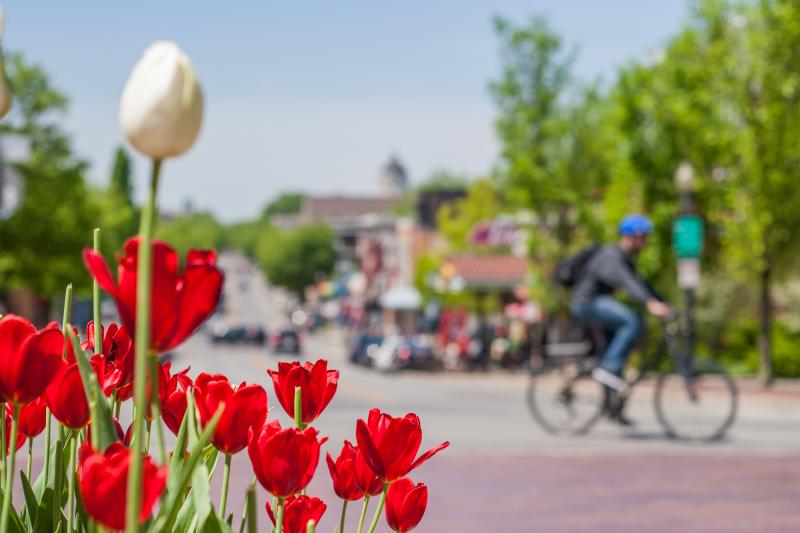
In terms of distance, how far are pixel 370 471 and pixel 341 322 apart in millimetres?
118735

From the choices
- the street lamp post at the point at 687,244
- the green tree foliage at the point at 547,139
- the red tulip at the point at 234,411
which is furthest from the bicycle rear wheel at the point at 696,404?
the green tree foliage at the point at 547,139

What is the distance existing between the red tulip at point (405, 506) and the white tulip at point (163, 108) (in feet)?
2.89

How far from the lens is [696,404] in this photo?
11.6 m

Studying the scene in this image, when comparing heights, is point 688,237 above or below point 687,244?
above

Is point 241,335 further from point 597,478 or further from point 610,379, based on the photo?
point 597,478

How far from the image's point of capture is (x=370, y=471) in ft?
6.32

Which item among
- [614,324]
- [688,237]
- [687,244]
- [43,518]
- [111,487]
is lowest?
[43,518]

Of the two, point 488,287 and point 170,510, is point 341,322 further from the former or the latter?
point 170,510

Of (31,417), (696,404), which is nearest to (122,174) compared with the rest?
(696,404)

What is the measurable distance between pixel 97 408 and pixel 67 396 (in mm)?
326

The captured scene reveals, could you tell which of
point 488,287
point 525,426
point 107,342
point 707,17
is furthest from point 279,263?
point 107,342

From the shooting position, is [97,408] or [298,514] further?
[298,514]

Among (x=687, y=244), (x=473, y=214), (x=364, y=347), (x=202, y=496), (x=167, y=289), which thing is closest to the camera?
(x=167, y=289)

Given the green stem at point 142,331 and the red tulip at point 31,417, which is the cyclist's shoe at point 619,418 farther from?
the green stem at point 142,331
